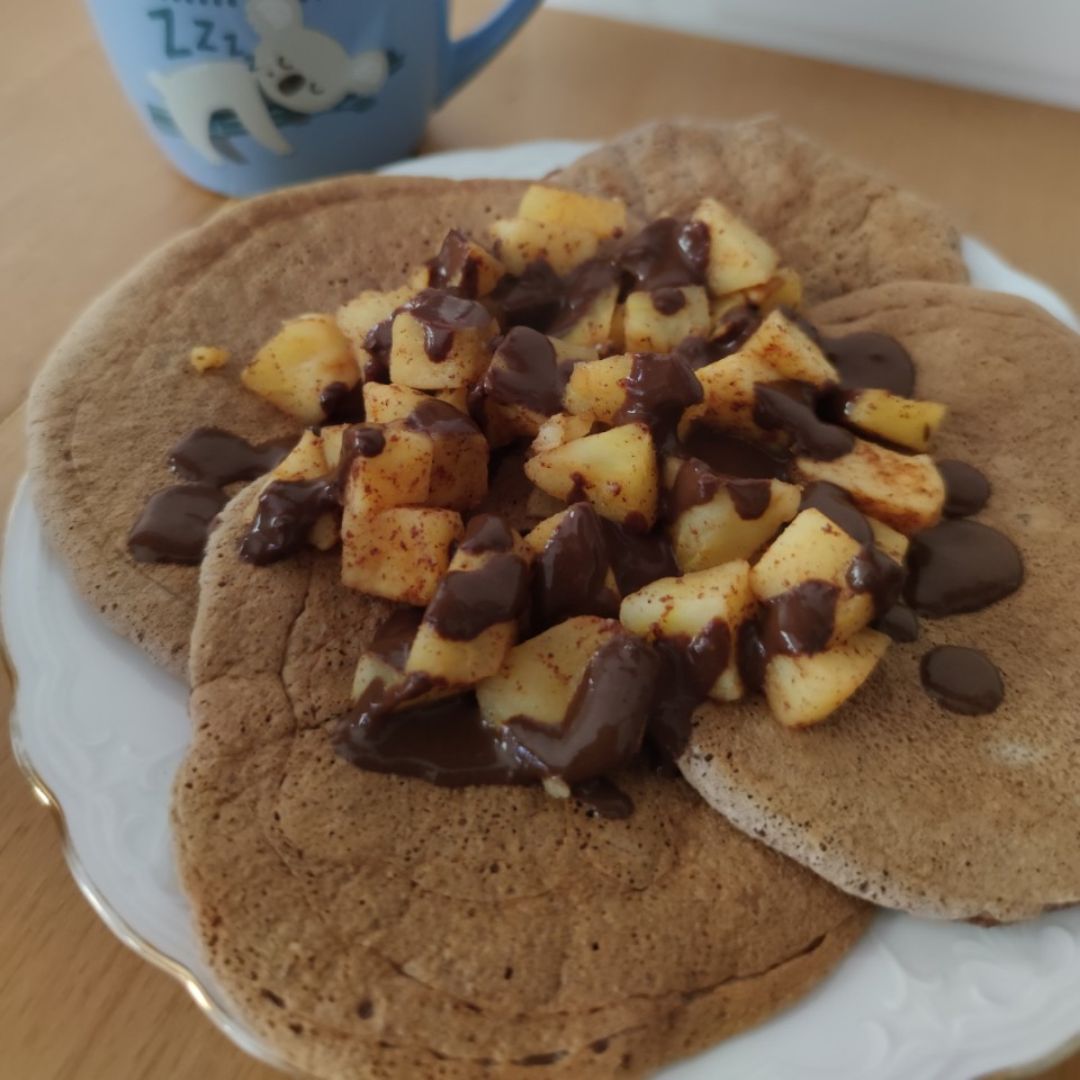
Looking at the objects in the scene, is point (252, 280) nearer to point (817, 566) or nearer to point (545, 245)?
point (545, 245)

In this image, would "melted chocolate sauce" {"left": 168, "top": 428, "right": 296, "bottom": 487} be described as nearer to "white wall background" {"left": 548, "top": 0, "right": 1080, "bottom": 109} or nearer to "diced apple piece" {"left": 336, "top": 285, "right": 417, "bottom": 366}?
"diced apple piece" {"left": 336, "top": 285, "right": 417, "bottom": 366}

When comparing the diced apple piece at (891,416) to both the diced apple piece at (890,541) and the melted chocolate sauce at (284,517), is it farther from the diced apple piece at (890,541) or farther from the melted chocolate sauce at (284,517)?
the melted chocolate sauce at (284,517)

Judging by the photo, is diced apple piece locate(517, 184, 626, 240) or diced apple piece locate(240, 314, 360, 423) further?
diced apple piece locate(517, 184, 626, 240)

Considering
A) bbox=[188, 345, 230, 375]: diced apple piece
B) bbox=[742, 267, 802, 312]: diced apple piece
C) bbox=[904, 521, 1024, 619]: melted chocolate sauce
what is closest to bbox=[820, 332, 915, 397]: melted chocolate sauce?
bbox=[742, 267, 802, 312]: diced apple piece

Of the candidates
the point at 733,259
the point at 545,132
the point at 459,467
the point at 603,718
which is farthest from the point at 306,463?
the point at 545,132

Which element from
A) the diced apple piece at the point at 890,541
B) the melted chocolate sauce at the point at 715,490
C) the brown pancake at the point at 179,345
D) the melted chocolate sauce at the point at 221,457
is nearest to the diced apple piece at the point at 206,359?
the brown pancake at the point at 179,345

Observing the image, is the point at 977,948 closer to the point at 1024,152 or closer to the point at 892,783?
the point at 892,783
